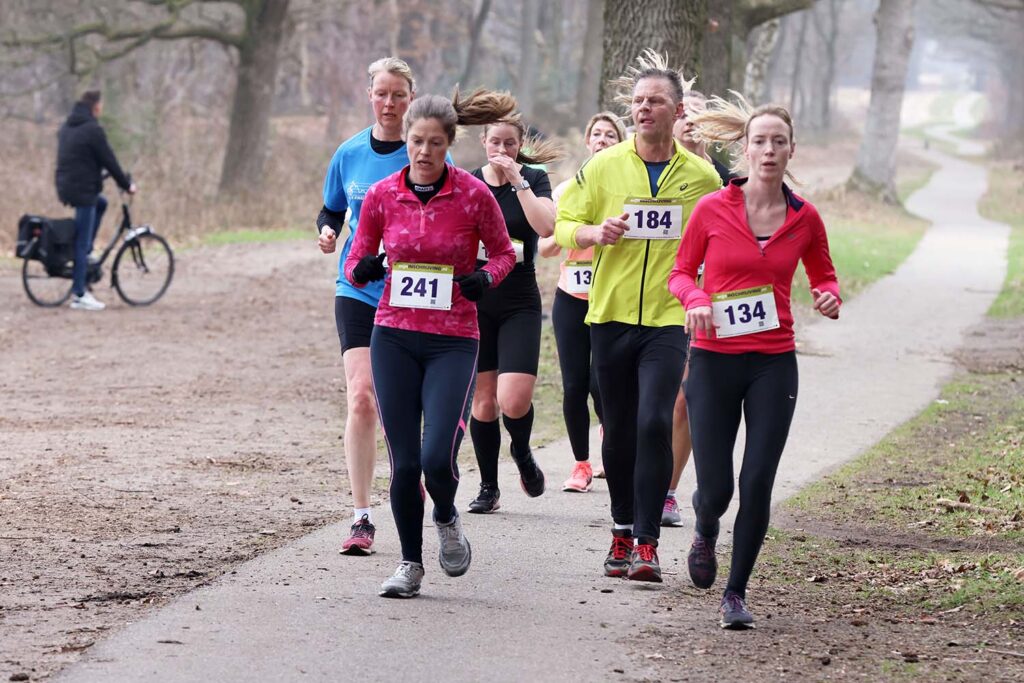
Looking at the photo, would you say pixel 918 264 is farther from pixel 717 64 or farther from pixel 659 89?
pixel 659 89

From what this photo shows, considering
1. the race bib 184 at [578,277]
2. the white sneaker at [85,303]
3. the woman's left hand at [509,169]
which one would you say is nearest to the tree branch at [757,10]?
the white sneaker at [85,303]

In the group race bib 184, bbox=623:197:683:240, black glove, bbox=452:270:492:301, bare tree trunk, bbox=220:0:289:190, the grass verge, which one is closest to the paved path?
black glove, bbox=452:270:492:301

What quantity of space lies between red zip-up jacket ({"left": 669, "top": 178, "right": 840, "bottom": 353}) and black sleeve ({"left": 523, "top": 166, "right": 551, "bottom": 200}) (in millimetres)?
1787

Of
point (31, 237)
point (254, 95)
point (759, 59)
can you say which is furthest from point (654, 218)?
point (759, 59)

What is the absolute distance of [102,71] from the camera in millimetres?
37938

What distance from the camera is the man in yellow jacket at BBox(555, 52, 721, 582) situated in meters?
6.51

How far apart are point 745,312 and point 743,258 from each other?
213 mm

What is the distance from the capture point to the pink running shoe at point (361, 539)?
690 centimetres

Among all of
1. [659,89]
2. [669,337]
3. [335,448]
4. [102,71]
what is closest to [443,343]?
[669,337]

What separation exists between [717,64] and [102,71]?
79.0ft

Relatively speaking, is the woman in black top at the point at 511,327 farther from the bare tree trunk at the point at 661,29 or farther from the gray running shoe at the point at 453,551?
the bare tree trunk at the point at 661,29

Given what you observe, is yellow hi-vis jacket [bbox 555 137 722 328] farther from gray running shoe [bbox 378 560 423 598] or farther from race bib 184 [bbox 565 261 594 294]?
gray running shoe [bbox 378 560 423 598]

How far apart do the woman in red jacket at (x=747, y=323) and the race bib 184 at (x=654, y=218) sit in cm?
55

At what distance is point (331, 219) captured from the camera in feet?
23.5
